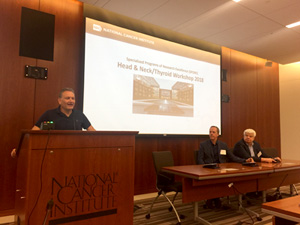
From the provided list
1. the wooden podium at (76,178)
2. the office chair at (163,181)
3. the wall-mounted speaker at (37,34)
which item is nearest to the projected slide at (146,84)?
the wall-mounted speaker at (37,34)

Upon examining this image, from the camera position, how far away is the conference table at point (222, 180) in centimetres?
285

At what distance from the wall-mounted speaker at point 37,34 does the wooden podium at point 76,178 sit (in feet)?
7.19

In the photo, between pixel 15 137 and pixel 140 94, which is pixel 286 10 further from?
pixel 15 137

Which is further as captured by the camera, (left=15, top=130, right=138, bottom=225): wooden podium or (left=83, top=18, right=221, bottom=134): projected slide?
(left=83, top=18, right=221, bottom=134): projected slide

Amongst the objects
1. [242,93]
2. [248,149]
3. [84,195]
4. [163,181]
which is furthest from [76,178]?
[242,93]

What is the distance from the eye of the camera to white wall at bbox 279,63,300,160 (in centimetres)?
723

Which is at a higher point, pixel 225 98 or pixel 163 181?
pixel 225 98

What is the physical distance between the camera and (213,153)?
4.06 meters

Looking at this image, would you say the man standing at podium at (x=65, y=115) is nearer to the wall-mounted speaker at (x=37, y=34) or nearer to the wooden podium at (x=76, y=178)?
the wooden podium at (x=76, y=178)

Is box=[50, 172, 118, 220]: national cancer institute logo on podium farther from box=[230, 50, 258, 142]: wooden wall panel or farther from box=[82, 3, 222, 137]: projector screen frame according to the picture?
box=[230, 50, 258, 142]: wooden wall panel

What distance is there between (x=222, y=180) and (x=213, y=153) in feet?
3.53

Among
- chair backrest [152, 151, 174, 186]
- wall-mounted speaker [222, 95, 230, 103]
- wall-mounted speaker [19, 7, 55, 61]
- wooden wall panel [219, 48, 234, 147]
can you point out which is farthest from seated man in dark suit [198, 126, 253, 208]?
wall-mounted speaker [19, 7, 55, 61]

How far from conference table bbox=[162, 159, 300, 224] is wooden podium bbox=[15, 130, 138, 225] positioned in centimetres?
116

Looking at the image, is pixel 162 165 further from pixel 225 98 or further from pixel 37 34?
pixel 225 98
